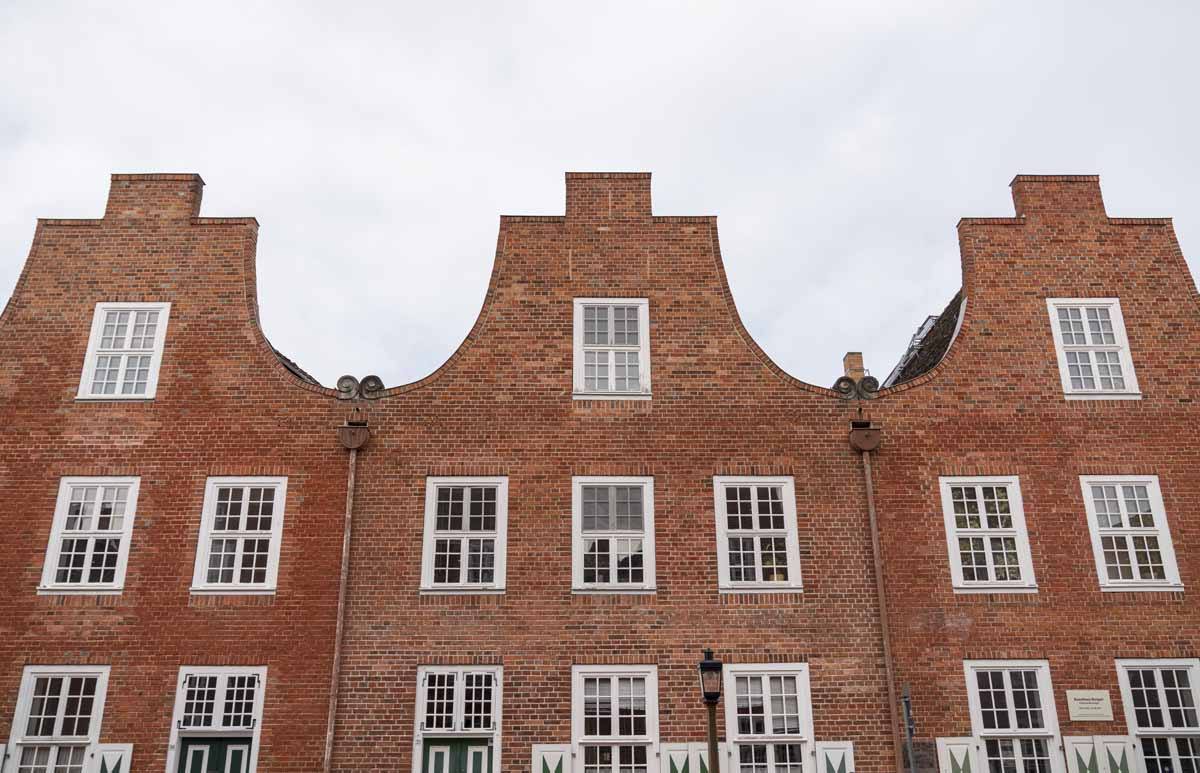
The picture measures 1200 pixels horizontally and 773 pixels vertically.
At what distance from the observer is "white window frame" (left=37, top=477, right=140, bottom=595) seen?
58.5 feet

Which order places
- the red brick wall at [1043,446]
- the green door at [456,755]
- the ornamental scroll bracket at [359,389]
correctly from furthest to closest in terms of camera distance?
the ornamental scroll bracket at [359,389] → the red brick wall at [1043,446] → the green door at [456,755]

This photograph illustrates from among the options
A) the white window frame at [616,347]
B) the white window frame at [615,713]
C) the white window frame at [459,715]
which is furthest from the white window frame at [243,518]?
the white window frame at [616,347]

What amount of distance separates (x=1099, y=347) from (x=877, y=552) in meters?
6.53

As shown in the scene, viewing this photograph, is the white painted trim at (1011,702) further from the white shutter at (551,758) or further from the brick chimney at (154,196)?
the brick chimney at (154,196)

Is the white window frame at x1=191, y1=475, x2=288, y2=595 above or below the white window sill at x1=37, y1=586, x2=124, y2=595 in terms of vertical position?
above

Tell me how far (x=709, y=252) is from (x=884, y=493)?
19.7 ft

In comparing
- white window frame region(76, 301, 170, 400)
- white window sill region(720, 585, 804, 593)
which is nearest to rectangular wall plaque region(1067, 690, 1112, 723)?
white window sill region(720, 585, 804, 593)

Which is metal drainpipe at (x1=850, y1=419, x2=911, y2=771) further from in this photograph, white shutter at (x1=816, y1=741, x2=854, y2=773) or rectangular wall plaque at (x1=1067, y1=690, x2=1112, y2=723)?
rectangular wall plaque at (x1=1067, y1=690, x2=1112, y2=723)

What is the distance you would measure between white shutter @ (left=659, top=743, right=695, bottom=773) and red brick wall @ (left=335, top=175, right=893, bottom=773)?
149mm

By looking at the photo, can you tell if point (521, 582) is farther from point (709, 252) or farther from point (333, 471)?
point (709, 252)

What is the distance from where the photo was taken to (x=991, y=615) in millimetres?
17719

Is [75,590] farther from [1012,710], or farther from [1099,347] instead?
[1099,347]

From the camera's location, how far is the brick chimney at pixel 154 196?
68.4 ft

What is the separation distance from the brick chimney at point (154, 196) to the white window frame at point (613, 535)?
1024 centimetres
